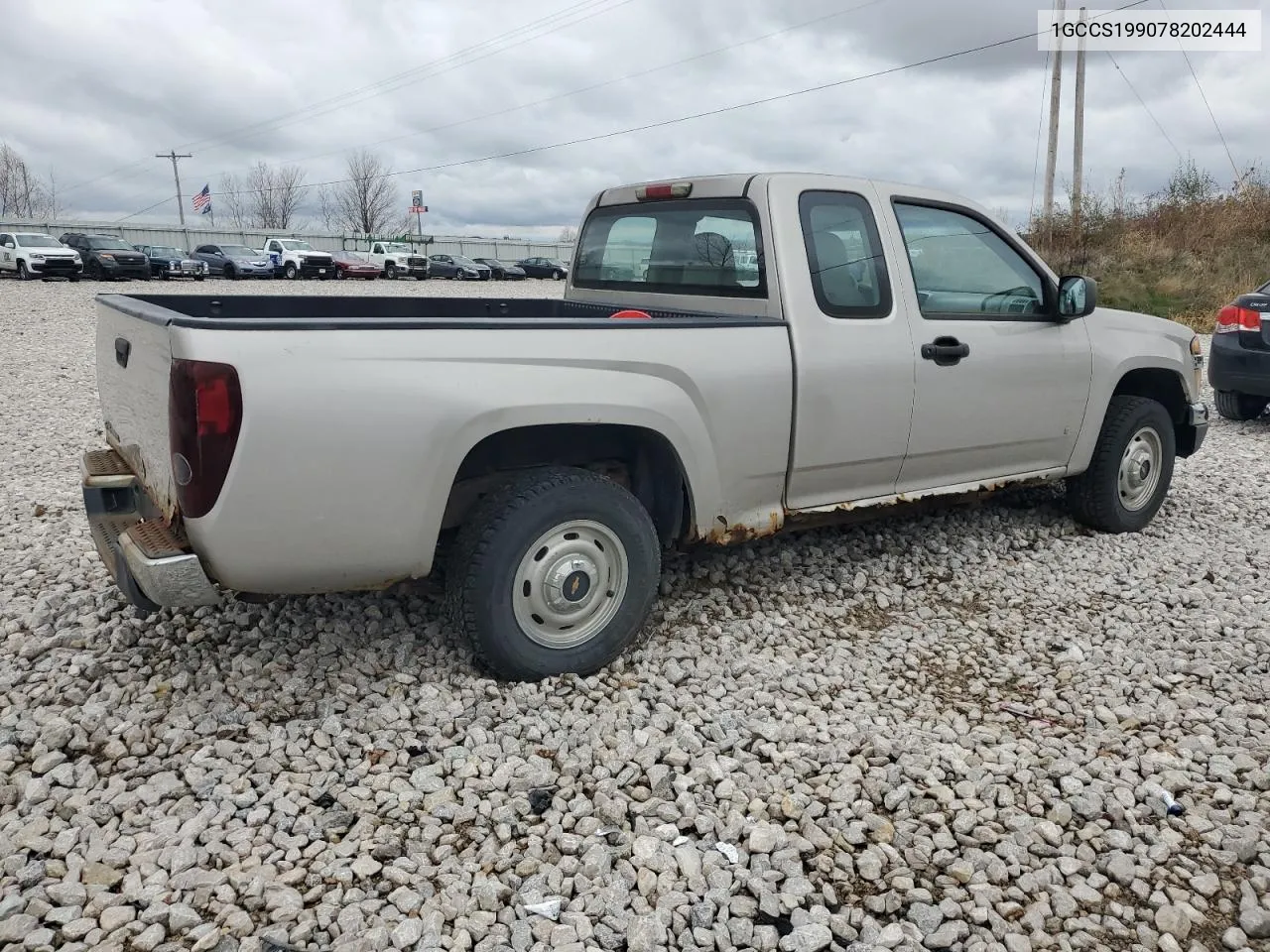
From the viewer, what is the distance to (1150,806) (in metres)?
2.88

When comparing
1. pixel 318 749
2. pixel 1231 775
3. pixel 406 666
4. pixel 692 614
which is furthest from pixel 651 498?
pixel 1231 775

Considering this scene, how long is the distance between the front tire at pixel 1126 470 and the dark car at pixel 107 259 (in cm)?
3161

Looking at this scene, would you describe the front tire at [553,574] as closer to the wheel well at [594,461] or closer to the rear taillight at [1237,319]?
the wheel well at [594,461]

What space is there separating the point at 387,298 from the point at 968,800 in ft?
10.8

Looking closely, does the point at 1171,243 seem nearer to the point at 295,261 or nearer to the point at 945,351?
the point at 945,351

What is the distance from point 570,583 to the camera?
3471 mm

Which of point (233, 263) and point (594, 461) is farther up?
point (233, 263)

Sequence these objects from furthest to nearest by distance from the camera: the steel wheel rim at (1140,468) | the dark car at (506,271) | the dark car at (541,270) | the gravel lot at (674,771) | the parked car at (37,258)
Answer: the dark car at (541,270)
the dark car at (506,271)
the parked car at (37,258)
the steel wheel rim at (1140,468)
the gravel lot at (674,771)

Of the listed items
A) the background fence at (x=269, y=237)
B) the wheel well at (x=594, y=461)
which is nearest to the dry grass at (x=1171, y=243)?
the wheel well at (x=594, y=461)

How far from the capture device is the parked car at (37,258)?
2839 centimetres

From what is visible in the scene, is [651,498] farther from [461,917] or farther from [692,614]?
[461,917]

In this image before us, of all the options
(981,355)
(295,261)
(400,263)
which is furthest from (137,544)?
(400,263)

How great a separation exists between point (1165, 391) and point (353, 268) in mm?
35678

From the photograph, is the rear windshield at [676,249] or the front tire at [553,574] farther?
the rear windshield at [676,249]
